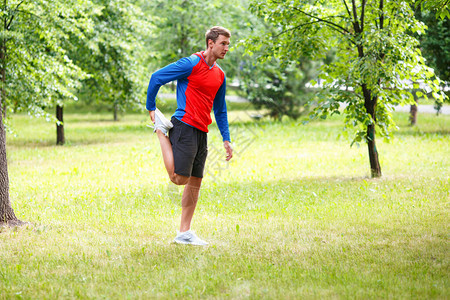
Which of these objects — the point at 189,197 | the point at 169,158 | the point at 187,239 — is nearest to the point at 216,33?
the point at 169,158

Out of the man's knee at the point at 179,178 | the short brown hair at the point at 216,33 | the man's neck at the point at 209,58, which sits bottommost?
the man's knee at the point at 179,178

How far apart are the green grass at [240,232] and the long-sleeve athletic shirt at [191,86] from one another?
1376 millimetres

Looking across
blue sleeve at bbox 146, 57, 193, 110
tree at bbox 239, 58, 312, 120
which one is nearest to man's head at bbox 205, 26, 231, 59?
blue sleeve at bbox 146, 57, 193, 110

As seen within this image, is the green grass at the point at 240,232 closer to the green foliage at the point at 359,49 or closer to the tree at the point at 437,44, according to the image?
the green foliage at the point at 359,49

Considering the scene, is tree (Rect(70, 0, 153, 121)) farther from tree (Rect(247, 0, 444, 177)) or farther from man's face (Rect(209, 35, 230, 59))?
man's face (Rect(209, 35, 230, 59))

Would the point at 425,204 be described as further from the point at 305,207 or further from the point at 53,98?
the point at 53,98

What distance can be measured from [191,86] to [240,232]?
74.7 inches

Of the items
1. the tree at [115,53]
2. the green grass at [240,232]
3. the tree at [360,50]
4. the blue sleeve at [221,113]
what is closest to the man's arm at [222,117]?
the blue sleeve at [221,113]

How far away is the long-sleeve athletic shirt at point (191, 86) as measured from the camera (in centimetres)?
503

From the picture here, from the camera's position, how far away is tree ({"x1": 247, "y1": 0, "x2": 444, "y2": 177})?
834 centimetres

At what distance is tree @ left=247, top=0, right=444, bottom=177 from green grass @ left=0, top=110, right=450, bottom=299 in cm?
131

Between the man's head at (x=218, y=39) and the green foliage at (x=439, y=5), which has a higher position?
the green foliage at (x=439, y=5)

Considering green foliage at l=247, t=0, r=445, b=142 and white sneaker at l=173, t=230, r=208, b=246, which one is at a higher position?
green foliage at l=247, t=0, r=445, b=142

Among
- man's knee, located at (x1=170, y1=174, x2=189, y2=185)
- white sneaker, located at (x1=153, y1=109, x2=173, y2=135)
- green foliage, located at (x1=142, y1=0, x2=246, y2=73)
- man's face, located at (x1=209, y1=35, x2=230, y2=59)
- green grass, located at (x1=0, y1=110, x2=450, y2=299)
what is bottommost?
green grass, located at (x1=0, y1=110, x2=450, y2=299)
